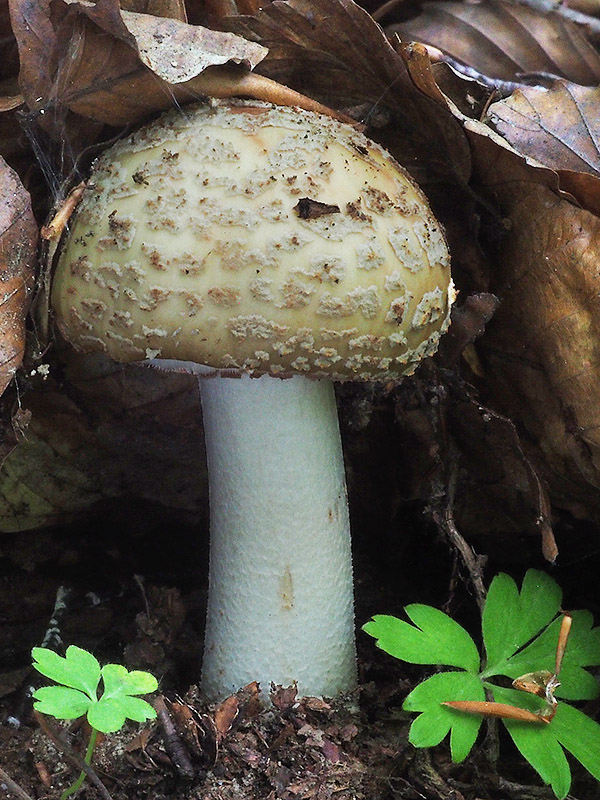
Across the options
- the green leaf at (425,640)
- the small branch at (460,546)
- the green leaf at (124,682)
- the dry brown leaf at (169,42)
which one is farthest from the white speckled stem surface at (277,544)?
the dry brown leaf at (169,42)

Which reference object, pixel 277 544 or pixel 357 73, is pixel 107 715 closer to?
pixel 277 544

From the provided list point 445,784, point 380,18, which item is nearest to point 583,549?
point 445,784

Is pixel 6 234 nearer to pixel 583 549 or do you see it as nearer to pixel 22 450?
pixel 22 450

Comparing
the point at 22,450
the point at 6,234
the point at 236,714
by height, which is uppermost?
the point at 6,234

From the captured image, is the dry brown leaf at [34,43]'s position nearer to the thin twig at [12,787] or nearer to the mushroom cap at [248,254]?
the mushroom cap at [248,254]

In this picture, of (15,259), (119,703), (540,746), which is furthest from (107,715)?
(15,259)

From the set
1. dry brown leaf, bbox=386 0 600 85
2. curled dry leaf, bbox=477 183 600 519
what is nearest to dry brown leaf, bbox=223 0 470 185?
curled dry leaf, bbox=477 183 600 519
